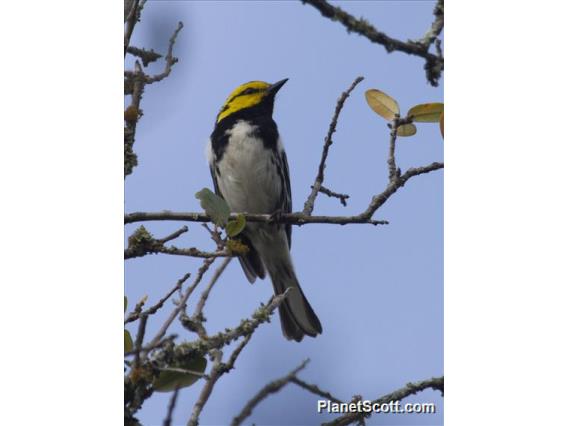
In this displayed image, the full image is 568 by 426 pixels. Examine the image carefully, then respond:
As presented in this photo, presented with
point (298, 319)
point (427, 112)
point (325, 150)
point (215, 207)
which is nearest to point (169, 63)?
point (215, 207)

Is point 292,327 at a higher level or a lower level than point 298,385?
higher

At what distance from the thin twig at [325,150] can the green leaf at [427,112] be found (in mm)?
237

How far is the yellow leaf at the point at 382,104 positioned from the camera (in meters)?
2.67

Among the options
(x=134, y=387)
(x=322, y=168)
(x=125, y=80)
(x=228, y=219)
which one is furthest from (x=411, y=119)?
(x=134, y=387)

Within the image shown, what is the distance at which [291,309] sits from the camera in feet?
→ 12.5

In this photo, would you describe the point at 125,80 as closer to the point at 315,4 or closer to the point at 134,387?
the point at 315,4

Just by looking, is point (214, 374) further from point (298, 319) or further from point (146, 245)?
point (298, 319)

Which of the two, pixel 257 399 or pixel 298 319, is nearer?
pixel 257 399

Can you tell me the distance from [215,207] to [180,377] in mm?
749

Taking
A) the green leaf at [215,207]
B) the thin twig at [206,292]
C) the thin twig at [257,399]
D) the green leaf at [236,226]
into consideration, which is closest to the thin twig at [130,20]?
the green leaf at [215,207]

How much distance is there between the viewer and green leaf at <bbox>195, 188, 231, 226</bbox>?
252 cm

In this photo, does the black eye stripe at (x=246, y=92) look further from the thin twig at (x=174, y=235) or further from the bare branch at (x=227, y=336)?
the bare branch at (x=227, y=336)

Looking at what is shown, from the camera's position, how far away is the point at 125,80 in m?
2.51
